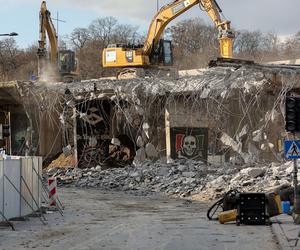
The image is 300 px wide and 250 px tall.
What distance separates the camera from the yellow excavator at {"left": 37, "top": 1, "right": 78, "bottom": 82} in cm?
4844

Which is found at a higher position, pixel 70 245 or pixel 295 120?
pixel 295 120

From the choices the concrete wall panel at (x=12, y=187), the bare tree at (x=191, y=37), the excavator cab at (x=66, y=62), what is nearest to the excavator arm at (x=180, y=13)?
the excavator cab at (x=66, y=62)

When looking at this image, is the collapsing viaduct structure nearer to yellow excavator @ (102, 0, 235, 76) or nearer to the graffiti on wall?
the graffiti on wall

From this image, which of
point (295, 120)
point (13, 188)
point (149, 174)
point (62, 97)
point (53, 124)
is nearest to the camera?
point (295, 120)

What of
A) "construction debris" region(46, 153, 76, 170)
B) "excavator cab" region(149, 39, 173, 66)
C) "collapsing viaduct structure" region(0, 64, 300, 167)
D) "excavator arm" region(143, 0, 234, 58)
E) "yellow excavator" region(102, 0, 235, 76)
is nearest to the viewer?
"collapsing viaduct structure" region(0, 64, 300, 167)

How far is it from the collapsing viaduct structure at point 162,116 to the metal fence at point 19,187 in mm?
12317

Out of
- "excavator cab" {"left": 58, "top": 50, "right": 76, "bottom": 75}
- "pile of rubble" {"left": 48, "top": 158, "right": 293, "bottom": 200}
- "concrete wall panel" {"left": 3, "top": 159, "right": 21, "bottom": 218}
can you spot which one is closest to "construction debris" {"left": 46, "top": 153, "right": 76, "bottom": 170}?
"pile of rubble" {"left": 48, "top": 158, "right": 293, "bottom": 200}

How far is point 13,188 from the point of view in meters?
16.6

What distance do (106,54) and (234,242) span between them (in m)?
32.2

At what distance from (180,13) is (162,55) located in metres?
3.61

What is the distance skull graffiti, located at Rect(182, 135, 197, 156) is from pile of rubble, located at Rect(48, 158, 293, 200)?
1.83 m

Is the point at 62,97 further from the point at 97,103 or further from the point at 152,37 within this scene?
the point at 152,37

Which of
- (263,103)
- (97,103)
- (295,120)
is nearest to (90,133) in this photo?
(97,103)

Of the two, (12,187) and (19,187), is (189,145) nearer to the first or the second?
(19,187)
